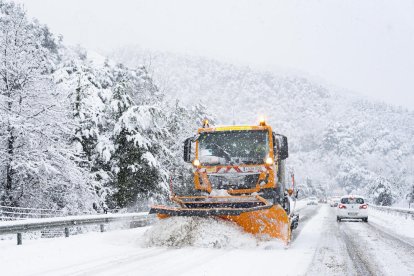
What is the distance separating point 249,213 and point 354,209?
1459 centimetres

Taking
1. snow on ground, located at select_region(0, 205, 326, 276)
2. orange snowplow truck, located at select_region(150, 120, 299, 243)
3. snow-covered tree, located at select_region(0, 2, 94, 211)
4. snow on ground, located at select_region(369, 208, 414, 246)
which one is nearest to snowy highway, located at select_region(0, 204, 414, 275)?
snow on ground, located at select_region(0, 205, 326, 276)

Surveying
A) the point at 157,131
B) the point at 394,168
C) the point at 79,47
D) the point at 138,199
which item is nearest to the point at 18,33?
the point at 157,131

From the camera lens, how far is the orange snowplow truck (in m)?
9.56

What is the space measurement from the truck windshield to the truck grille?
358 millimetres

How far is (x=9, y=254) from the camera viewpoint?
29.7 feet

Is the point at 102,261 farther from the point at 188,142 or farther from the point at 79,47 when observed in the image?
the point at 79,47

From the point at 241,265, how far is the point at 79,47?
43964 mm

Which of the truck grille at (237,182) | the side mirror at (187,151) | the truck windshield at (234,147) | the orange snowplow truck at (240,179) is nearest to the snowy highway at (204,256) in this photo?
the orange snowplow truck at (240,179)

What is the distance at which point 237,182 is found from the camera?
1073 cm

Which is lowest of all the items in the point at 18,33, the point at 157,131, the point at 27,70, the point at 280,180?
the point at 280,180

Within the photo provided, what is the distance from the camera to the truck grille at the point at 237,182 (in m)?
10.7

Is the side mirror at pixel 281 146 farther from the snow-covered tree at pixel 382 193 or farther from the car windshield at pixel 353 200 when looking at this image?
the snow-covered tree at pixel 382 193

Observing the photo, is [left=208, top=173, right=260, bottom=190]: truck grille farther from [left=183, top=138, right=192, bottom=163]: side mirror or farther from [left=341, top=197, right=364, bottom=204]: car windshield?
[left=341, top=197, right=364, bottom=204]: car windshield

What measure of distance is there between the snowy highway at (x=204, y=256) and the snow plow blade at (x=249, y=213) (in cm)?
20
